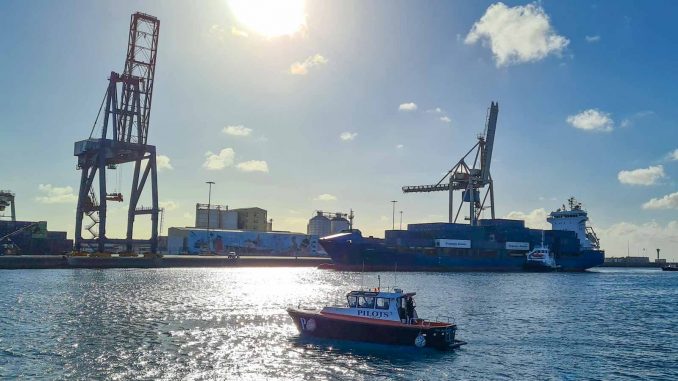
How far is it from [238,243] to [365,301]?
115760 millimetres

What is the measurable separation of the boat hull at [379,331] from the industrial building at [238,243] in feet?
360

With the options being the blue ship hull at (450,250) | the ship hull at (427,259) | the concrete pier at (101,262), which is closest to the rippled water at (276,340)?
the concrete pier at (101,262)

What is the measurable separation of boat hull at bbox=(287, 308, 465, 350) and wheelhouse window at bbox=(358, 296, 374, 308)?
94 centimetres

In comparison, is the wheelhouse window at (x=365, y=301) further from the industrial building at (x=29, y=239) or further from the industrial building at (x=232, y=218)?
the industrial building at (x=232, y=218)

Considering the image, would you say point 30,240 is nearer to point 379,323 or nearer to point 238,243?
point 238,243

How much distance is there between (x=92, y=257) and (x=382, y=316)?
240 ft

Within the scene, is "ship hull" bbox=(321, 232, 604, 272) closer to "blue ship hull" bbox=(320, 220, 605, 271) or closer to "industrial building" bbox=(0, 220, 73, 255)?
"blue ship hull" bbox=(320, 220, 605, 271)

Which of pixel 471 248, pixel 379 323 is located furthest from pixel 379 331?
pixel 471 248

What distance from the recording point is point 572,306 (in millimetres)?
52625

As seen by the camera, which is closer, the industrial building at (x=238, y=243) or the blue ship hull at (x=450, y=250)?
the blue ship hull at (x=450, y=250)

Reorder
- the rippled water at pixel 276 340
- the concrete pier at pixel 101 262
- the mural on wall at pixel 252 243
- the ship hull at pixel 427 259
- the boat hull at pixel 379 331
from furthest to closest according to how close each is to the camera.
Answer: the mural on wall at pixel 252 243 → the ship hull at pixel 427 259 → the concrete pier at pixel 101 262 → the boat hull at pixel 379 331 → the rippled water at pixel 276 340

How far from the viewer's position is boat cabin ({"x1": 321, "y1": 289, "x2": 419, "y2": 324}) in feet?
99.5

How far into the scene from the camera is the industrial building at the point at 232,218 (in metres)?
164

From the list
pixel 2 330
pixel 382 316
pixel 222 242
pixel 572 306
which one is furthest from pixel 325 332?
pixel 222 242
